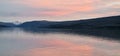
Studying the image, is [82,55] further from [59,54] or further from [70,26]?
[70,26]

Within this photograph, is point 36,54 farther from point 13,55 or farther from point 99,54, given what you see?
point 99,54

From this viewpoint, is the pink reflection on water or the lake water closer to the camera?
the pink reflection on water

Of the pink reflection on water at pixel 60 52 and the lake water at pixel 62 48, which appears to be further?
the lake water at pixel 62 48

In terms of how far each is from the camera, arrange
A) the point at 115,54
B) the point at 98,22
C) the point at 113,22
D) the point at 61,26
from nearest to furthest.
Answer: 1. the point at 115,54
2. the point at 113,22
3. the point at 98,22
4. the point at 61,26

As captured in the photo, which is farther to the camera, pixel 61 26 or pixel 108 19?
pixel 61 26

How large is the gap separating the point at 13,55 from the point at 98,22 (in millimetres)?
142040

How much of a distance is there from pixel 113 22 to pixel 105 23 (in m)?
5.63

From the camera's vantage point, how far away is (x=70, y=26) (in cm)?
17425

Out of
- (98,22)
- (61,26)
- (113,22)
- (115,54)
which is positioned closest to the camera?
(115,54)

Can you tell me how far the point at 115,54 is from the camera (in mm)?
25453

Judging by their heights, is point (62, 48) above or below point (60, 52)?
below

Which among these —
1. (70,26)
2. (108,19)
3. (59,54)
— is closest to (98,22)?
(108,19)

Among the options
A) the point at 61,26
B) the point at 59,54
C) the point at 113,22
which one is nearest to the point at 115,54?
the point at 59,54

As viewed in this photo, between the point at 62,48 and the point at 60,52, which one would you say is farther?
the point at 62,48
